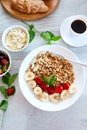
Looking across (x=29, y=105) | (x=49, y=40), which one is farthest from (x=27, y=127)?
(x=49, y=40)

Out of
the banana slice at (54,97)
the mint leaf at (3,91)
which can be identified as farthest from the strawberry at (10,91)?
the banana slice at (54,97)

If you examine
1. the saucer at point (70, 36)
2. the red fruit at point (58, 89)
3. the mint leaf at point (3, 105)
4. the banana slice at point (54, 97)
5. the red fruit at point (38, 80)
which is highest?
the saucer at point (70, 36)

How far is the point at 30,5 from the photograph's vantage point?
100 cm

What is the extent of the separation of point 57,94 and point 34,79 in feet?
0.27

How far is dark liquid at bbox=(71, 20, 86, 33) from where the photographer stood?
968 mm

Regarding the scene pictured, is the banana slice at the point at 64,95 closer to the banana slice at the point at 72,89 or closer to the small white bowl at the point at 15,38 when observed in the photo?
the banana slice at the point at 72,89

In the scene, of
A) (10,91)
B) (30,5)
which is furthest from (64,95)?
(30,5)

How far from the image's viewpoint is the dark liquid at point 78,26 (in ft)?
3.18

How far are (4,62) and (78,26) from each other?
0.82ft

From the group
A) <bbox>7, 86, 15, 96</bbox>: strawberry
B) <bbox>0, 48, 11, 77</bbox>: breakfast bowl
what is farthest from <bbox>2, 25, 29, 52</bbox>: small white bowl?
<bbox>7, 86, 15, 96</bbox>: strawberry

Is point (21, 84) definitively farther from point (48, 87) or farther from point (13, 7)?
point (13, 7)

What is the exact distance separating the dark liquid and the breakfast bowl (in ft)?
0.71

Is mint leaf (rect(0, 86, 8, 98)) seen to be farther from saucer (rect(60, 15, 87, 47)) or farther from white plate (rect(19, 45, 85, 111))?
saucer (rect(60, 15, 87, 47))

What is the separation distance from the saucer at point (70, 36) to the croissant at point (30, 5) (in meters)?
0.08
